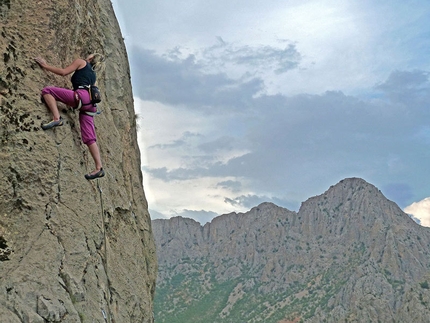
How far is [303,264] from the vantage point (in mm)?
141875

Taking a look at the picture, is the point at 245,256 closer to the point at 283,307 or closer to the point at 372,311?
the point at 283,307

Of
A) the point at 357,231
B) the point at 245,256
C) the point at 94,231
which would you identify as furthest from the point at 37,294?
the point at 245,256

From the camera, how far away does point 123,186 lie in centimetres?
1516

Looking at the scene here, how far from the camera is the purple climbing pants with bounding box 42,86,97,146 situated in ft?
32.0

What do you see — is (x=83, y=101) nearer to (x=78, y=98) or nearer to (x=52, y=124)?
(x=78, y=98)

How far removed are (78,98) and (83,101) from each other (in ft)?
0.39

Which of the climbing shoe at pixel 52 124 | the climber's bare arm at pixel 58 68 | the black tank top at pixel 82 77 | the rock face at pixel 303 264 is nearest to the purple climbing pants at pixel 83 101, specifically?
the black tank top at pixel 82 77

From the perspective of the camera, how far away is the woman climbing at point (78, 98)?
960cm

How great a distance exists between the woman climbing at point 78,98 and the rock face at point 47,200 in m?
0.19

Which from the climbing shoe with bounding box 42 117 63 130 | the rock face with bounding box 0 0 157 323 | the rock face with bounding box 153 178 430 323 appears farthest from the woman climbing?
the rock face with bounding box 153 178 430 323

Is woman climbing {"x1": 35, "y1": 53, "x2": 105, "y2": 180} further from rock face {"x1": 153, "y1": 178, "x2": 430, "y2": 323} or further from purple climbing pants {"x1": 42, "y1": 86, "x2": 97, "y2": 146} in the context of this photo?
rock face {"x1": 153, "y1": 178, "x2": 430, "y2": 323}

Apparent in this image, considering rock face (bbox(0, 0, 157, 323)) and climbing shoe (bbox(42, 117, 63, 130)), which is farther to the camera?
climbing shoe (bbox(42, 117, 63, 130))

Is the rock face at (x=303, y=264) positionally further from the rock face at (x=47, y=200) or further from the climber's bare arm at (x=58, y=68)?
the climber's bare arm at (x=58, y=68)

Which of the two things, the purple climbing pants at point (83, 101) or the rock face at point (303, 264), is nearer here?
the purple climbing pants at point (83, 101)
